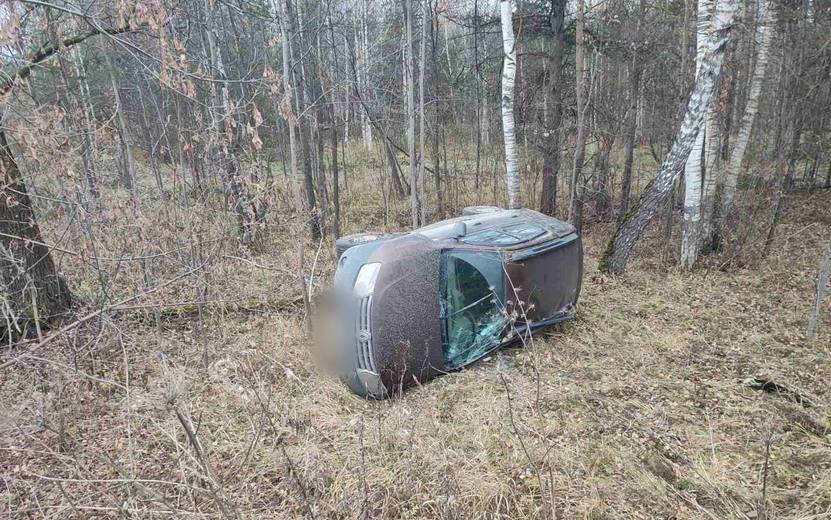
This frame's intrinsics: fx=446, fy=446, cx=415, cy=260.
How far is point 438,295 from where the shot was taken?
413 cm

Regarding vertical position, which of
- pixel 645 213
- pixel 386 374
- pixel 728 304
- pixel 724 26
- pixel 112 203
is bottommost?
pixel 728 304

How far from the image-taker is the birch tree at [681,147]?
589cm

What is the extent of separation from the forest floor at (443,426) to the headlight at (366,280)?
89 centimetres

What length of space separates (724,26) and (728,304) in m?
3.63

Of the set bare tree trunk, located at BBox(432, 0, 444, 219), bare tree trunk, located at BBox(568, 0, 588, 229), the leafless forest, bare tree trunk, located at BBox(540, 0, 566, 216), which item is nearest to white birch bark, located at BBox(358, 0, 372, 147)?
the leafless forest

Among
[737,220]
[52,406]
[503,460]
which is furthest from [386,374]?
[737,220]

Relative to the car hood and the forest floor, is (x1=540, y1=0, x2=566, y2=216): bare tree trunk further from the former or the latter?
the car hood

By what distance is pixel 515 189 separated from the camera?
9.32 metres

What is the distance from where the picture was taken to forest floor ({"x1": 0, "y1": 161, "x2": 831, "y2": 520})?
2.63 meters

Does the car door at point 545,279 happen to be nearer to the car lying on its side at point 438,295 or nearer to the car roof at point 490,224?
the car lying on its side at point 438,295

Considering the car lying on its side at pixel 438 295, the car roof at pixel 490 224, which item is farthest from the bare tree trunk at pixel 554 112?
the car lying on its side at pixel 438 295

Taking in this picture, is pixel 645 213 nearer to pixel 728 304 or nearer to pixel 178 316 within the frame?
pixel 728 304

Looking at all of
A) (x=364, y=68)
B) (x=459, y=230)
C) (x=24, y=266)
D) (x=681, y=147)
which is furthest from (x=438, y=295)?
(x=364, y=68)

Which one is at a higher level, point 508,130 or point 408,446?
point 508,130
